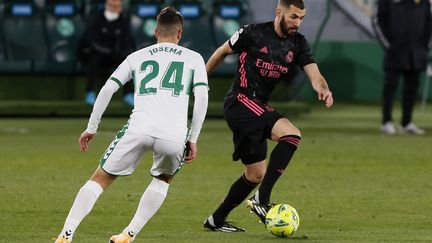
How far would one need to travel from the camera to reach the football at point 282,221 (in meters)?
9.41

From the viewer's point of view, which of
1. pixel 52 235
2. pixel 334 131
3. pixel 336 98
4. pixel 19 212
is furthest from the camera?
pixel 336 98

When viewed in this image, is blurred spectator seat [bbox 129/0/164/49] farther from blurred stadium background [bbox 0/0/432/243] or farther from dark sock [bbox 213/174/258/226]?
dark sock [bbox 213/174/258/226]

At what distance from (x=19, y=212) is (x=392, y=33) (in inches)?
391

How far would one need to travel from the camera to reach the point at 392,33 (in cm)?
1966

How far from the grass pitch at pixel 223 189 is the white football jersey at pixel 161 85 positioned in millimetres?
1074

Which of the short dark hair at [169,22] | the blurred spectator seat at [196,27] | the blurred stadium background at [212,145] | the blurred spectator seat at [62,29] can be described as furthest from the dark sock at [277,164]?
the blurred spectator seat at [62,29]

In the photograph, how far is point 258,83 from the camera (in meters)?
10.1

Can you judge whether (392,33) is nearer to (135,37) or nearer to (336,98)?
(135,37)

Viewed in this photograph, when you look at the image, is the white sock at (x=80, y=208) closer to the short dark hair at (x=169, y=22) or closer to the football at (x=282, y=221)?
the short dark hair at (x=169, y=22)

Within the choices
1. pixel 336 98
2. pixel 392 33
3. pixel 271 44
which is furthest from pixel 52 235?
pixel 336 98

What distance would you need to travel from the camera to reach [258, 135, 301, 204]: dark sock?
377 inches

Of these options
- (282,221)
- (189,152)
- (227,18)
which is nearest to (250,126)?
(282,221)

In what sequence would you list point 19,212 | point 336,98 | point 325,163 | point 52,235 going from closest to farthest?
point 52,235
point 19,212
point 325,163
point 336,98

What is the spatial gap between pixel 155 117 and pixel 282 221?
4.79 feet
